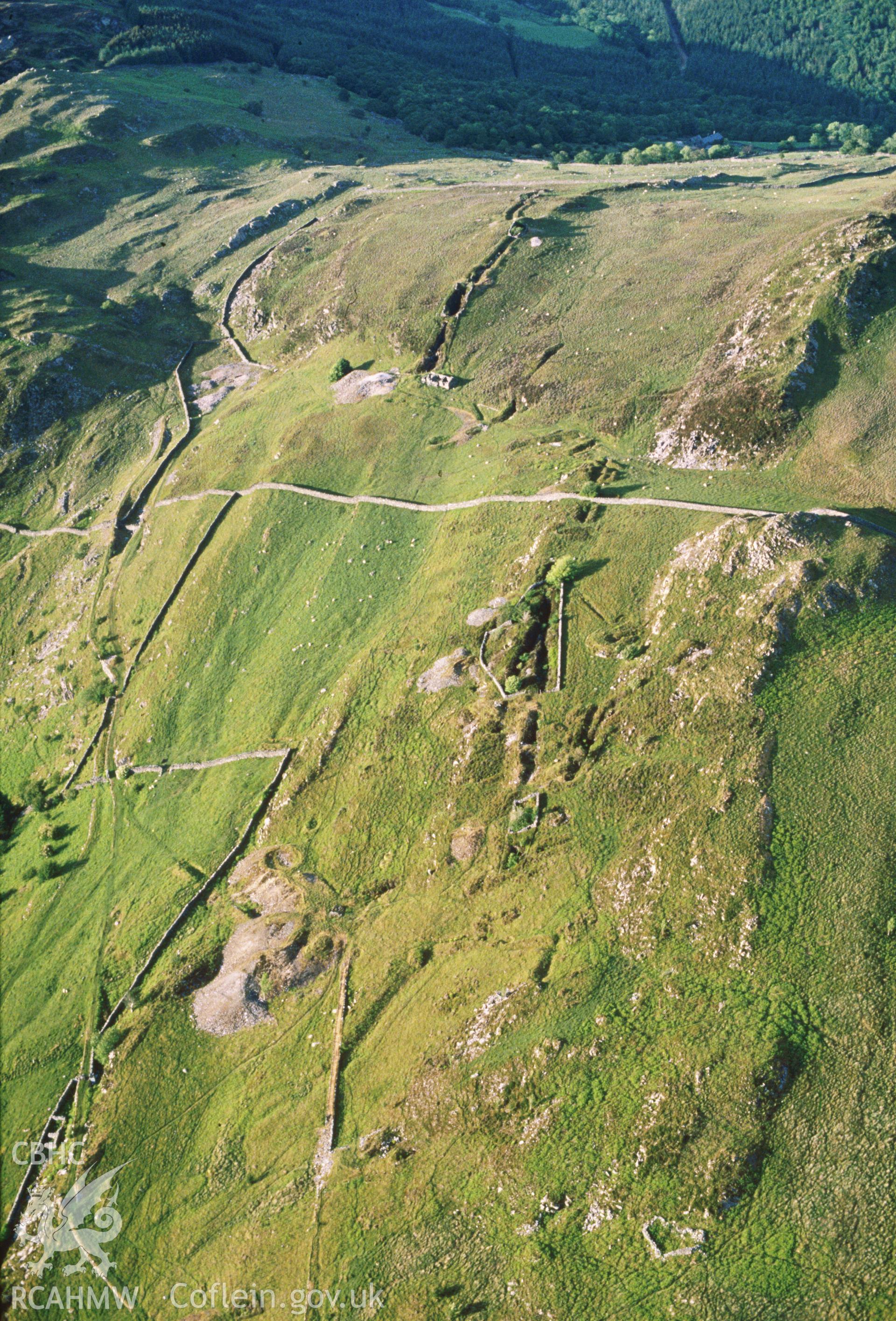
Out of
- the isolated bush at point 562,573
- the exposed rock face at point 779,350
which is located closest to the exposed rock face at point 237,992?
the isolated bush at point 562,573

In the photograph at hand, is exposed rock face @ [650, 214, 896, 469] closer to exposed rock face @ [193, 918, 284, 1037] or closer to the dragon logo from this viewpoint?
exposed rock face @ [193, 918, 284, 1037]

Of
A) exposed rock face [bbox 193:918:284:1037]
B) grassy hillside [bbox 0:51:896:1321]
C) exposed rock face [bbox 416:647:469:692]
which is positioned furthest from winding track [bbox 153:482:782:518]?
exposed rock face [bbox 193:918:284:1037]

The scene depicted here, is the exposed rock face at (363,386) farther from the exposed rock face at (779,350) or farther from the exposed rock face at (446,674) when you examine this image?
the exposed rock face at (446,674)

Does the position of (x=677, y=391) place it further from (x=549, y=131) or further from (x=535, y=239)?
(x=549, y=131)

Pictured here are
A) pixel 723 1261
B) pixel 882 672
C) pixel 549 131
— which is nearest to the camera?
pixel 723 1261

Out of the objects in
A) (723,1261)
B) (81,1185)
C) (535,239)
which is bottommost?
(81,1185)

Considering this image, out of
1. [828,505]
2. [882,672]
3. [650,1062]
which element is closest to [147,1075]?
[650,1062]
